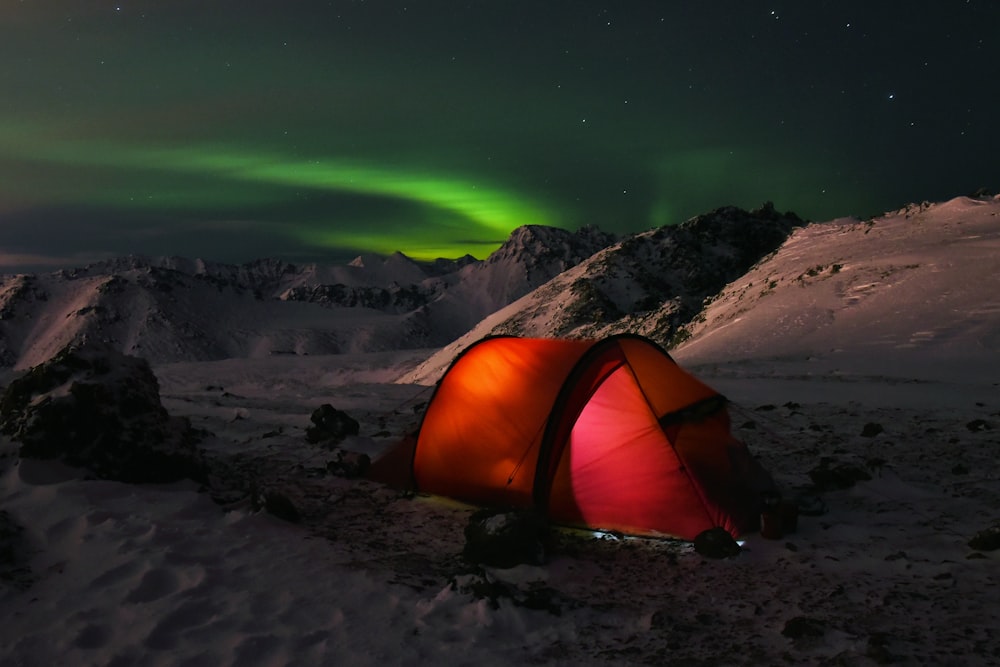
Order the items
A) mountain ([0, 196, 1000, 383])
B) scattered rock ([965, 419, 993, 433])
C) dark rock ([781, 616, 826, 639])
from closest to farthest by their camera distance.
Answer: dark rock ([781, 616, 826, 639])
scattered rock ([965, 419, 993, 433])
mountain ([0, 196, 1000, 383])

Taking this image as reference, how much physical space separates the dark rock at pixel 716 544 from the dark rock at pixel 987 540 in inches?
83.1

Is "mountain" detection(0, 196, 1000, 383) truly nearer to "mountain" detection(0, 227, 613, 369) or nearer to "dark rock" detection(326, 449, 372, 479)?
"mountain" detection(0, 227, 613, 369)

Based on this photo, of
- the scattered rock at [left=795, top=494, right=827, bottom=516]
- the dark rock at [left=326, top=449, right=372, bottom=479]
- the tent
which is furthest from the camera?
the dark rock at [left=326, top=449, right=372, bottom=479]

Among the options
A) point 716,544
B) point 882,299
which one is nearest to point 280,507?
point 716,544

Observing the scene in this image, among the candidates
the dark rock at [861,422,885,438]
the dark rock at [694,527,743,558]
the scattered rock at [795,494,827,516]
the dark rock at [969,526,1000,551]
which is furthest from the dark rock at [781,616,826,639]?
the dark rock at [861,422,885,438]

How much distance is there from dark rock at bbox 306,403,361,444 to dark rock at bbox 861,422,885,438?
8983 mm

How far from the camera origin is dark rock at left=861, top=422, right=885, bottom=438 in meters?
10.7

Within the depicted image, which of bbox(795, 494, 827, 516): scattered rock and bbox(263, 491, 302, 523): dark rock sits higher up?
bbox(263, 491, 302, 523): dark rock

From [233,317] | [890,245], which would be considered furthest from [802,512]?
[233,317]

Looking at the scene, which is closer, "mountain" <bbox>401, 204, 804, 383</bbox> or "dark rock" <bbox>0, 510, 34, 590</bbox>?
"dark rock" <bbox>0, 510, 34, 590</bbox>

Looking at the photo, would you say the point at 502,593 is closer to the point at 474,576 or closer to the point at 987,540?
the point at 474,576

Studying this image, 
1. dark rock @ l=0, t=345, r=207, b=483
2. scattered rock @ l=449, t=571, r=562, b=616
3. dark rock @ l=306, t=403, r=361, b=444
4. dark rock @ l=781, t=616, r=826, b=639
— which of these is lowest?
dark rock @ l=781, t=616, r=826, b=639

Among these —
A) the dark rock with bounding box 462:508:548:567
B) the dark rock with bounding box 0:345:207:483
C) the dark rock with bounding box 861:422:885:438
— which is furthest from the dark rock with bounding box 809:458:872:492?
the dark rock with bounding box 0:345:207:483

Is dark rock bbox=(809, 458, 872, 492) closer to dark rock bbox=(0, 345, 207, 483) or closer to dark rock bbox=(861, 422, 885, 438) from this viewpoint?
dark rock bbox=(861, 422, 885, 438)
